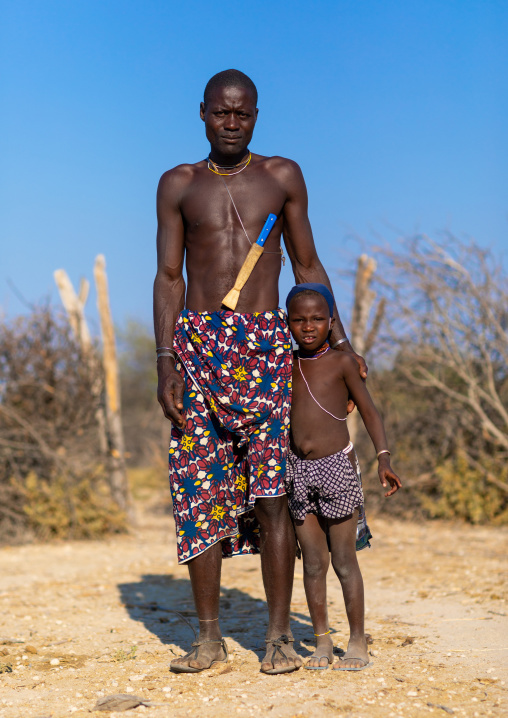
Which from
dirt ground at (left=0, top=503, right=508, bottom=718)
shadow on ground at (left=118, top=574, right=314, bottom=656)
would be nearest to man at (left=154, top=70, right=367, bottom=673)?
dirt ground at (left=0, top=503, right=508, bottom=718)

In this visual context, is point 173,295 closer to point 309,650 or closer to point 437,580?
point 309,650

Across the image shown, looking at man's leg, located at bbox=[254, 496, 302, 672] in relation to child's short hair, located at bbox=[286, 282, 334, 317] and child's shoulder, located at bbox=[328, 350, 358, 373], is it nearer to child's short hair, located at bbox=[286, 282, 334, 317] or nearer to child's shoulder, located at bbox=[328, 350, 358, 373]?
child's shoulder, located at bbox=[328, 350, 358, 373]

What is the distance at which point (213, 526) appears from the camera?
3.39 m

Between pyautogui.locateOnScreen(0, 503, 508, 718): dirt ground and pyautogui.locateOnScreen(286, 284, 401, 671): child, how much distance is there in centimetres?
30

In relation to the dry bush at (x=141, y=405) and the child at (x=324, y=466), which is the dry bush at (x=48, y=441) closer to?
the dry bush at (x=141, y=405)

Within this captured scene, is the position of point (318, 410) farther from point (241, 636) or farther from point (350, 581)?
point (241, 636)

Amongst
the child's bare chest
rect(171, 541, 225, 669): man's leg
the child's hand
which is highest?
the child's bare chest

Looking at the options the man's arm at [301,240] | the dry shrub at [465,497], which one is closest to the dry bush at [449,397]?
the dry shrub at [465,497]

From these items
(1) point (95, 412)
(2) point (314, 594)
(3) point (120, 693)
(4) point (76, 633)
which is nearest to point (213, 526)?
(2) point (314, 594)

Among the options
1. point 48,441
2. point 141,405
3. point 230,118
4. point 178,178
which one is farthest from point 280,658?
point 141,405

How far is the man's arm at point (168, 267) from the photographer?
11.4 ft

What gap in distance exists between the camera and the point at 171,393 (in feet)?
10.9

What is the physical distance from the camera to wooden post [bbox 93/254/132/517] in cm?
873

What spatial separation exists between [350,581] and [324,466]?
50 centimetres
